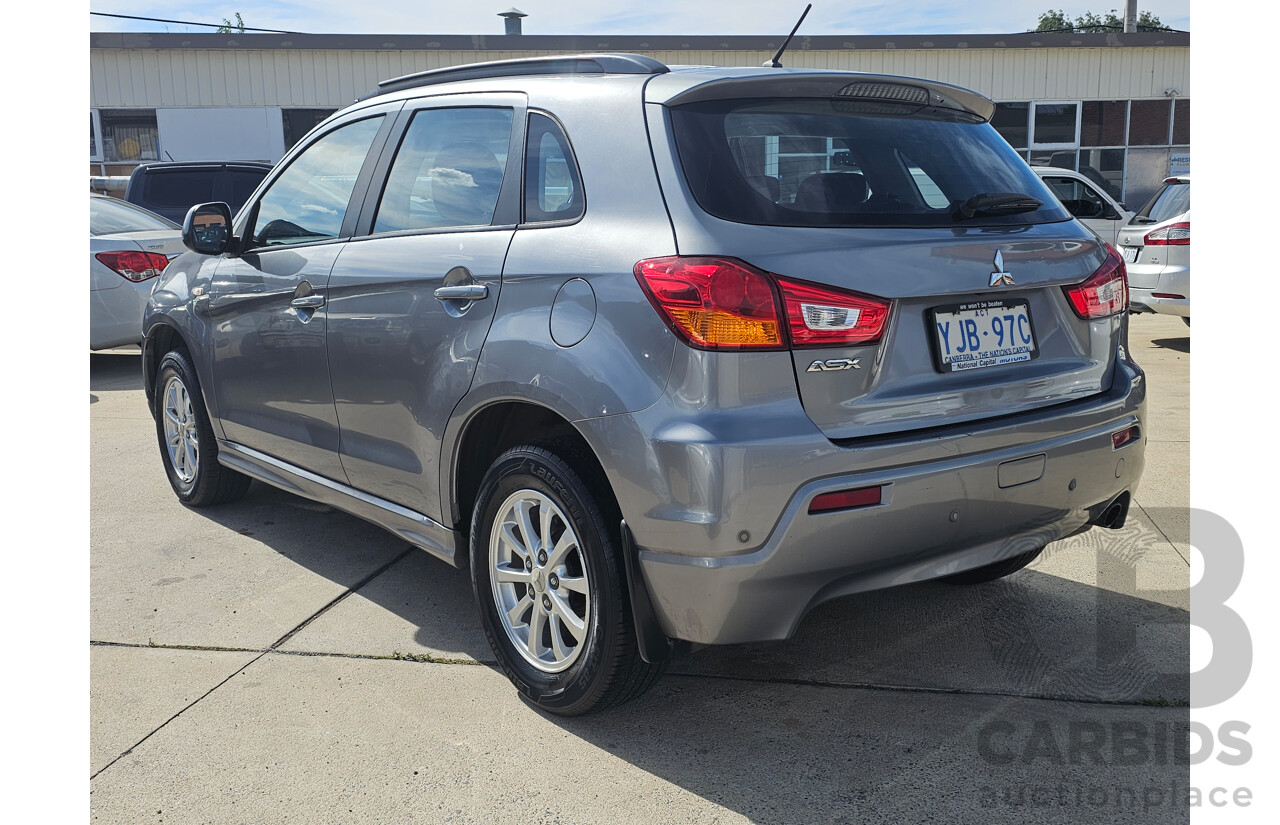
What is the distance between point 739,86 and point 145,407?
644cm

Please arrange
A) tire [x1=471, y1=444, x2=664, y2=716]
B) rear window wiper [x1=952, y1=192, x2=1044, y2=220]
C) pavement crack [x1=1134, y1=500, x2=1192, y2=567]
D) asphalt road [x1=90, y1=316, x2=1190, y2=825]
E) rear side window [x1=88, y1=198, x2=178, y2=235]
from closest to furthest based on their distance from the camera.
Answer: asphalt road [x1=90, y1=316, x2=1190, y2=825]
tire [x1=471, y1=444, x2=664, y2=716]
rear window wiper [x1=952, y1=192, x2=1044, y2=220]
pavement crack [x1=1134, y1=500, x2=1192, y2=567]
rear side window [x1=88, y1=198, x2=178, y2=235]

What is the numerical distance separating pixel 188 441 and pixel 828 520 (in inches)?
145

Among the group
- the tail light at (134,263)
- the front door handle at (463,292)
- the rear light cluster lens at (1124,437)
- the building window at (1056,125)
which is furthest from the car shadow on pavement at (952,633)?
the building window at (1056,125)

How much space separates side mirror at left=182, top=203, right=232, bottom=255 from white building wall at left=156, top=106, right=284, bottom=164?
65.4 feet

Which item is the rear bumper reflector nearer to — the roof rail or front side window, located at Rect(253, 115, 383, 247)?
the roof rail

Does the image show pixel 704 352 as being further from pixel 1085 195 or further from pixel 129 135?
pixel 129 135

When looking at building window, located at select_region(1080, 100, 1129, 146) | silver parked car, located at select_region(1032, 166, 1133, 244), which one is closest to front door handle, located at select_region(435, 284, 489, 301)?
silver parked car, located at select_region(1032, 166, 1133, 244)

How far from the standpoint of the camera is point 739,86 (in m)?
2.78

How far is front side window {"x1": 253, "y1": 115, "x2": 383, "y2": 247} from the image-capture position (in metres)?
3.79

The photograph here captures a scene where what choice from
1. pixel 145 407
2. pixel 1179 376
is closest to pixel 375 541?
pixel 145 407

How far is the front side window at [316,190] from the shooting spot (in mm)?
3791

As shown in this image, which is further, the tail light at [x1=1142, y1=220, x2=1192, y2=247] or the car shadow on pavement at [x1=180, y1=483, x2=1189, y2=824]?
the tail light at [x1=1142, y1=220, x2=1192, y2=247]

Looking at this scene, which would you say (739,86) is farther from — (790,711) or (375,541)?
(375,541)

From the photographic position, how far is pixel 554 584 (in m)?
2.95
